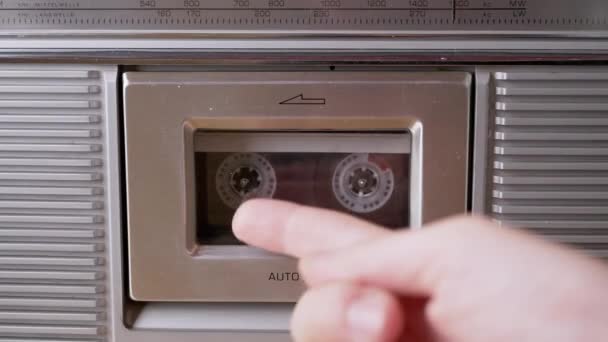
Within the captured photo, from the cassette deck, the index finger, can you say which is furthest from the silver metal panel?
the index finger

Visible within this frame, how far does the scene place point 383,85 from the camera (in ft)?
2.37

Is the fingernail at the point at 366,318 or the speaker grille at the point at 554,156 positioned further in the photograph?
the speaker grille at the point at 554,156

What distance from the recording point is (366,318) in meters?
0.36

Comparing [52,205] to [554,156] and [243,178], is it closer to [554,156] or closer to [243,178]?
[243,178]

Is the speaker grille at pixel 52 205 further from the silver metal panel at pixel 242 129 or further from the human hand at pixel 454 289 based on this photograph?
the human hand at pixel 454 289

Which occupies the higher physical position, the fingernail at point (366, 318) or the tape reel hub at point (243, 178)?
the tape reel hub at point (243, 178)

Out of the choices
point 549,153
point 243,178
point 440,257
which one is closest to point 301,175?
point 243,178

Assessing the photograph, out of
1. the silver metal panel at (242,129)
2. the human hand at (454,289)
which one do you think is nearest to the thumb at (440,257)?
the human hand at (454,289)

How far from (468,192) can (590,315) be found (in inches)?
16.0

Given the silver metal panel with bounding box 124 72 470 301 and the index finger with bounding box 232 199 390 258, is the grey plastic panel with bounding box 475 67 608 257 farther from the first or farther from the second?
the index finger with bounding box 232 199 390 258

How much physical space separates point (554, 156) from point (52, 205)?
19.7 inches

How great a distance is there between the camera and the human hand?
346 millimetres

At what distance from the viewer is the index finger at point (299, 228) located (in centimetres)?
43

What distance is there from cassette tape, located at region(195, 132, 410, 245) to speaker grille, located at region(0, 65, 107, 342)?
0.11m
